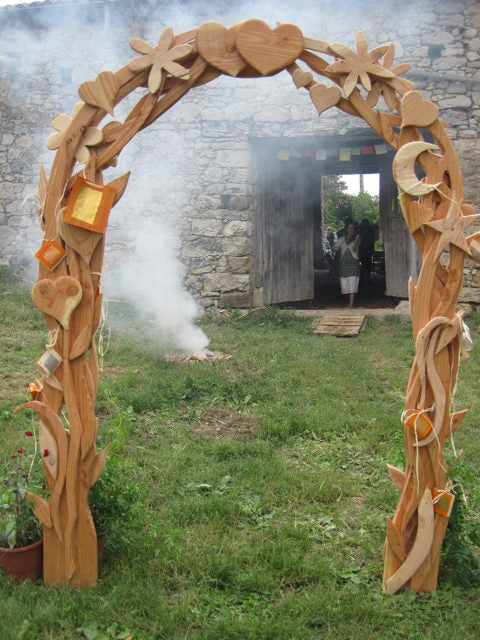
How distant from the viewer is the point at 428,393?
257 cm

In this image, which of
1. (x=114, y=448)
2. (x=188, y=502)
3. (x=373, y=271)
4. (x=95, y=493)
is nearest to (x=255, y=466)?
(x=188, y=502)

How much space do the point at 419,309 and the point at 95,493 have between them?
1718 mm

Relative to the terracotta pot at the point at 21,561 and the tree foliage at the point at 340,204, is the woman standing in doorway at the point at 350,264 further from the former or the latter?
the tree foliage at the point at 340,204

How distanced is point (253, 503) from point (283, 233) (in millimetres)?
7046

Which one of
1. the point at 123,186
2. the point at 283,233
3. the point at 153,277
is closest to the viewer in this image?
the point at 123,186

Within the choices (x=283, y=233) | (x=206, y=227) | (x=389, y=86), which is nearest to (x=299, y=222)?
(x=283, y=233)

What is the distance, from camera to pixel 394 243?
33.2 feet

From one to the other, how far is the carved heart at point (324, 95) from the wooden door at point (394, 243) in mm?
7010

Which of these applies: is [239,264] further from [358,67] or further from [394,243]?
[358,67]

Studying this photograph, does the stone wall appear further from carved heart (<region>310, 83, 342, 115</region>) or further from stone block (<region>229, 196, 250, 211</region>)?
carved heart (<region>310, 83, 342, 115</region>)

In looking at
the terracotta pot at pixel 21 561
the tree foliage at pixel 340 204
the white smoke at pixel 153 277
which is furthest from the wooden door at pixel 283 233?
the tree foliage at pixel 340 204

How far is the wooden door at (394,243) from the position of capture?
9.58m

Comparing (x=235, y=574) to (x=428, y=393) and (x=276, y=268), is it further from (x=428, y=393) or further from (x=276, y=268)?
(x=276, y=268)

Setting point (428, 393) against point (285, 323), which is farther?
point (285, 323)
